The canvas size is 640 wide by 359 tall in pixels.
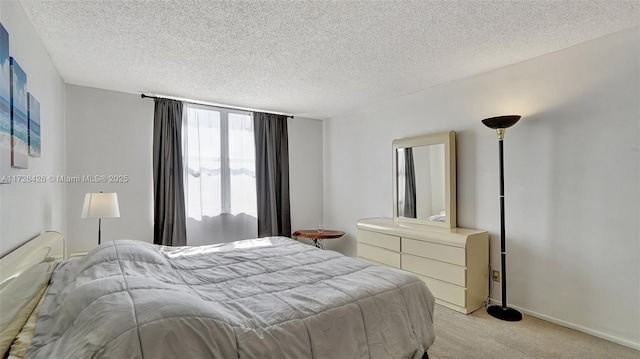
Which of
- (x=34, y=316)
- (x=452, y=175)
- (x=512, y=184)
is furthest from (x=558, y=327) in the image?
(x=34, y=316)

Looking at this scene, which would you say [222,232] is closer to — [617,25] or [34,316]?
[34,316]

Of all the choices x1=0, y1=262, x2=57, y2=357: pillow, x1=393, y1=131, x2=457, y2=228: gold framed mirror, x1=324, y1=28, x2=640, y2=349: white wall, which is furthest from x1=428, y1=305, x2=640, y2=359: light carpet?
x1=0, y1=262, x2=57, y2=357: pillow

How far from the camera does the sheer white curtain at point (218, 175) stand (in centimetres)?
430

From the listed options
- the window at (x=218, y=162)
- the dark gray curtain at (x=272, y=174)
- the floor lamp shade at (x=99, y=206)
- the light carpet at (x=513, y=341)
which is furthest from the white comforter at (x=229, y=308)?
the dark gray curtain at (x=272, y=174)

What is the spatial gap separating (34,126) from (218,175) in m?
2.38

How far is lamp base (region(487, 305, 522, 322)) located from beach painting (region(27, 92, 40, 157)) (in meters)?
Answer: 3.95

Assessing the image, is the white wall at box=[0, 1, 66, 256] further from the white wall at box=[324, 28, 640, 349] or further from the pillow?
the white wall at box=[324, 28, 640, 349]

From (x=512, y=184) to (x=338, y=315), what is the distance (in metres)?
2.43

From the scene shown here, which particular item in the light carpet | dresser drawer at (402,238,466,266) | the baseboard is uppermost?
dresser drawer at (402,238,466,266)

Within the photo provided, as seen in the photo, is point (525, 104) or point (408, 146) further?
point (408, 146)

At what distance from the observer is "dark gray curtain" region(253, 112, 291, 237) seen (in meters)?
4.83

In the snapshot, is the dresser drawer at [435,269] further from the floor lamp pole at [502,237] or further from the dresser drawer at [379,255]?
the floor lamp pole at [502,237]

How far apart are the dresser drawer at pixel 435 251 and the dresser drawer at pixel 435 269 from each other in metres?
0.05

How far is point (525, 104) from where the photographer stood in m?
2.99
